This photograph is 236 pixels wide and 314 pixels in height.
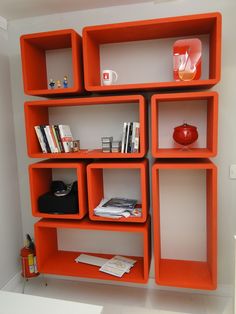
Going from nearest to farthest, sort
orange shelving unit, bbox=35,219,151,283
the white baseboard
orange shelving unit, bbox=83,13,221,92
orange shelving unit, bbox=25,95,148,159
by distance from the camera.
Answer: orange shelving unit, bbox=83,13,221,92, orange shelving unit, bbox=25,95,148,159, orange shelving unit, bbox=35,219,151,283, the white baseboard

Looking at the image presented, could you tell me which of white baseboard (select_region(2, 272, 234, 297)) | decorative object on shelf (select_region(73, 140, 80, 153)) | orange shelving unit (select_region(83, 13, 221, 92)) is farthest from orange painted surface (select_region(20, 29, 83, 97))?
white baseboard (select_region(2, 272, 234, 297))

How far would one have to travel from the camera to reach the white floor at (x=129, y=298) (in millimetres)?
1818

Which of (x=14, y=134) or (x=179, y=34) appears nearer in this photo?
(x=179, y=34)

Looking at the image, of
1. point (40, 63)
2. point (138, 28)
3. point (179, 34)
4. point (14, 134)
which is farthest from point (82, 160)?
point (179, 34)

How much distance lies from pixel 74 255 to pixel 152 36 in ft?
5.80

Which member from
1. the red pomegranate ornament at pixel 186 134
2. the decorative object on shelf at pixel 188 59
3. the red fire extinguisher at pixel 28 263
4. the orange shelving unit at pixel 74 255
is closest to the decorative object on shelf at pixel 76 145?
the orange shelving unit at pixel 74 255

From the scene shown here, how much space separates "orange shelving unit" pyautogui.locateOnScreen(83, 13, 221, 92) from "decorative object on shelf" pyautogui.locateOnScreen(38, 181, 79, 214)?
749 mm

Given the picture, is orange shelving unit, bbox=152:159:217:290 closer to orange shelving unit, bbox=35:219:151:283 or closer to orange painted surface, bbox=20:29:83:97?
orange shelving unit, bbox=35:219:151:283

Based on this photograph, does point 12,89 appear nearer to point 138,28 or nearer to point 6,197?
point 6,197

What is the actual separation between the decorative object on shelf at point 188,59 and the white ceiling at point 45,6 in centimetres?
50

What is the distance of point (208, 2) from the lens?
1723 mm

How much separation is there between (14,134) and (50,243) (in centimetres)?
94

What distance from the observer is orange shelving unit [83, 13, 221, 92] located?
1493mm

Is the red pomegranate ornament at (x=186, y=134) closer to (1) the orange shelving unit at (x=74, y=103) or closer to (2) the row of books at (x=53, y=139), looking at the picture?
(1) the orange shelving unit at (x=74, y=103)
